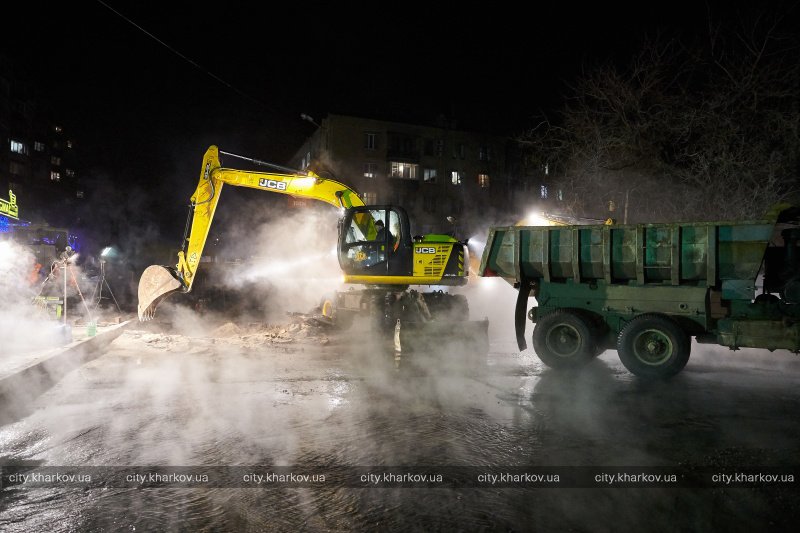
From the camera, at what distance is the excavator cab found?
11.2 metres

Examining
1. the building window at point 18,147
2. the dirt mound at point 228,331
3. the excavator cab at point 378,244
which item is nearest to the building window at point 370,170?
the dirt mound at point 228,331

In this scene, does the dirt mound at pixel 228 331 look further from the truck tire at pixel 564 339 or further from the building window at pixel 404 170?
the building window at pixel 404 170

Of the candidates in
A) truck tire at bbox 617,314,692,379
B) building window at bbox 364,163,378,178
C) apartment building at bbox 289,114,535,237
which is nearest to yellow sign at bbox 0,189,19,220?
truck tire at bbox 617,314,692,379

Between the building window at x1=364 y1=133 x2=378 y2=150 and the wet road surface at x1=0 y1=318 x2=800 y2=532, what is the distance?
120ft

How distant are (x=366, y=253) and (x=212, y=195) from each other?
3932 millimetres

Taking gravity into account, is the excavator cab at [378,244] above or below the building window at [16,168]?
below

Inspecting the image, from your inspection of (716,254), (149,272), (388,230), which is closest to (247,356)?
(149,272)

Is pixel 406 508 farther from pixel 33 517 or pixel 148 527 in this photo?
pixel 33 517

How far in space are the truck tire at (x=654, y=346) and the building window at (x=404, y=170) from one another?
37777mm

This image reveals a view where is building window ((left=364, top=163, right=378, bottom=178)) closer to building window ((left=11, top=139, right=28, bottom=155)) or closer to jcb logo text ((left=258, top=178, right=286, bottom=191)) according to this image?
jcb logo text ((left=258, top=178, right=286, bottom=191))

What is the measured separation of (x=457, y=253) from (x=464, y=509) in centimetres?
792

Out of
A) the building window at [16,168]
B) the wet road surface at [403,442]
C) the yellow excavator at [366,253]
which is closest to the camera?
the wet road surface at [403,442]

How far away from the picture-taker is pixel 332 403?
6.57m

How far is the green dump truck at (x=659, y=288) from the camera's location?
7680 millimetres
